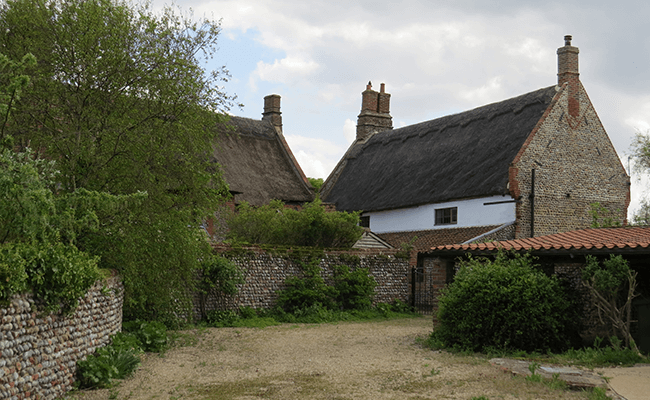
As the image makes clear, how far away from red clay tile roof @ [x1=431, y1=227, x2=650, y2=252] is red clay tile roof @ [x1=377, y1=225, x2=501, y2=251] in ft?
34.1

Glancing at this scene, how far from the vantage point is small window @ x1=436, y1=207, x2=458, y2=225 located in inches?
1107

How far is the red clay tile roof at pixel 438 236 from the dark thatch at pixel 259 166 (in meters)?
5.21

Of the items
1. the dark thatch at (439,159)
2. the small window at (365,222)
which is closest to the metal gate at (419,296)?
the dark thatch at (439,159)

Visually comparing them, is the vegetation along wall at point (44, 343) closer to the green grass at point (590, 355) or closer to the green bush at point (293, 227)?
the green grass at point (590, 355)

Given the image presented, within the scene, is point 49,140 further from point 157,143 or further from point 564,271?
point 564,271

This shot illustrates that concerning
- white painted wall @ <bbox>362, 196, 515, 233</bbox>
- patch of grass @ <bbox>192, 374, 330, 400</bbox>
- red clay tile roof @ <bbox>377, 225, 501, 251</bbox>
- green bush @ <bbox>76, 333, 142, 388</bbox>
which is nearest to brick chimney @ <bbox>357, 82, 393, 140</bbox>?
white painted wall @ <bbox>362, 196, 515, 233</bbox>

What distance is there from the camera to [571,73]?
28406mm

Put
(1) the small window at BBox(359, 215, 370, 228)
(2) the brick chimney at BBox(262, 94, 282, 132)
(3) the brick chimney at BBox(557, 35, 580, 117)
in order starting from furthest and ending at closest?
(2) the brick chimney at BBox(262, 94, 282, 132) → (1) the small window at BBox(359, 215, 370, 228) → (3) the brick chimney at BBox(557, 35, 580, 117)

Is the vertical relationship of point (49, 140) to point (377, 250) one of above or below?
above

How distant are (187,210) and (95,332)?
4.14m

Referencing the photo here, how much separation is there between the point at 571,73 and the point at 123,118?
21.4 meters

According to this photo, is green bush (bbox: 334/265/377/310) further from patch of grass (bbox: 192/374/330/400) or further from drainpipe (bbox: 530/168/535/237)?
patch of grass (bbox: 192/374/330/400)

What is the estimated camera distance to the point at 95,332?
35.1 feet

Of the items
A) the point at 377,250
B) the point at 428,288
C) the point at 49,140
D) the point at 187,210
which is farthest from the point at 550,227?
the point at 49,140
